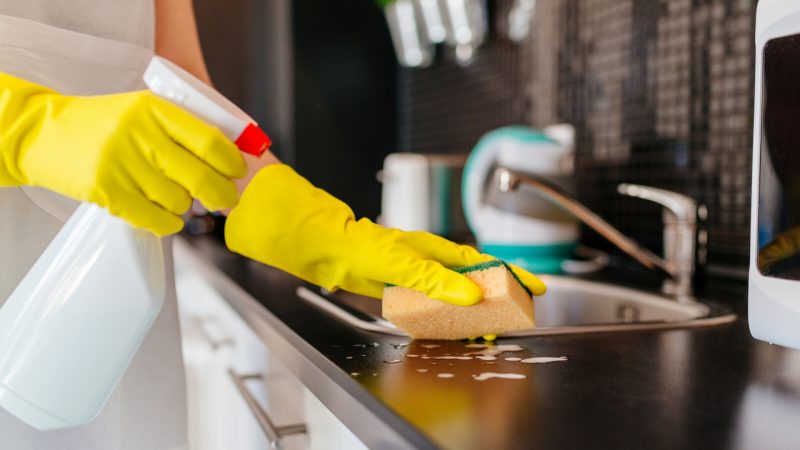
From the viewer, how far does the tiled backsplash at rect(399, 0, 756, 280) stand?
116 centimetres

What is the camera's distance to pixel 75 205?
70 centimetres

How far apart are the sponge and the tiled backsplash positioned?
65cm

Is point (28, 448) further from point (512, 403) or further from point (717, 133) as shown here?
point (717, 133)

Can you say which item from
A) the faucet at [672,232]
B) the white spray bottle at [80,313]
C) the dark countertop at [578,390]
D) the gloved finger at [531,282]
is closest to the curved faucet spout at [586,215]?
the faucet at [672,232]

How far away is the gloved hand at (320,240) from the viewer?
69 cm

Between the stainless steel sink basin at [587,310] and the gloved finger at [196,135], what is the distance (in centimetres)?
32

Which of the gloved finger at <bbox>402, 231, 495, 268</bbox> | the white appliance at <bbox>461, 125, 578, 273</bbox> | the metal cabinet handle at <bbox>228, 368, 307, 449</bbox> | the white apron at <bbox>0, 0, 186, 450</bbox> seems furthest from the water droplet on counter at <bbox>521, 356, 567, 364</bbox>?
the white appliance at <bbox>461, 125, 578, 273</bbox>

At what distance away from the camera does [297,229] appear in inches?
28.1

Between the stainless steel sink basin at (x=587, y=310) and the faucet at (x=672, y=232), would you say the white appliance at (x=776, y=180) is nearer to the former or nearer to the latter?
the stainless steel sink basin at (x=587, y=310)

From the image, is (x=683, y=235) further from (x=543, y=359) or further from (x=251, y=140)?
(x=251, y=140)

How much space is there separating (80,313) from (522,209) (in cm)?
85

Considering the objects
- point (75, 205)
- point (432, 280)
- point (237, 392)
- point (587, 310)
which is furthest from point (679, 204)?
point (75, 205)

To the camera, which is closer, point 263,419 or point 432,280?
point 432,280

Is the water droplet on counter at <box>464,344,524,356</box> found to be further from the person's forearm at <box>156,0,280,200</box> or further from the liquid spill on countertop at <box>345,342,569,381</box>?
the person's forearm at <box>156,0,280,200</box>
